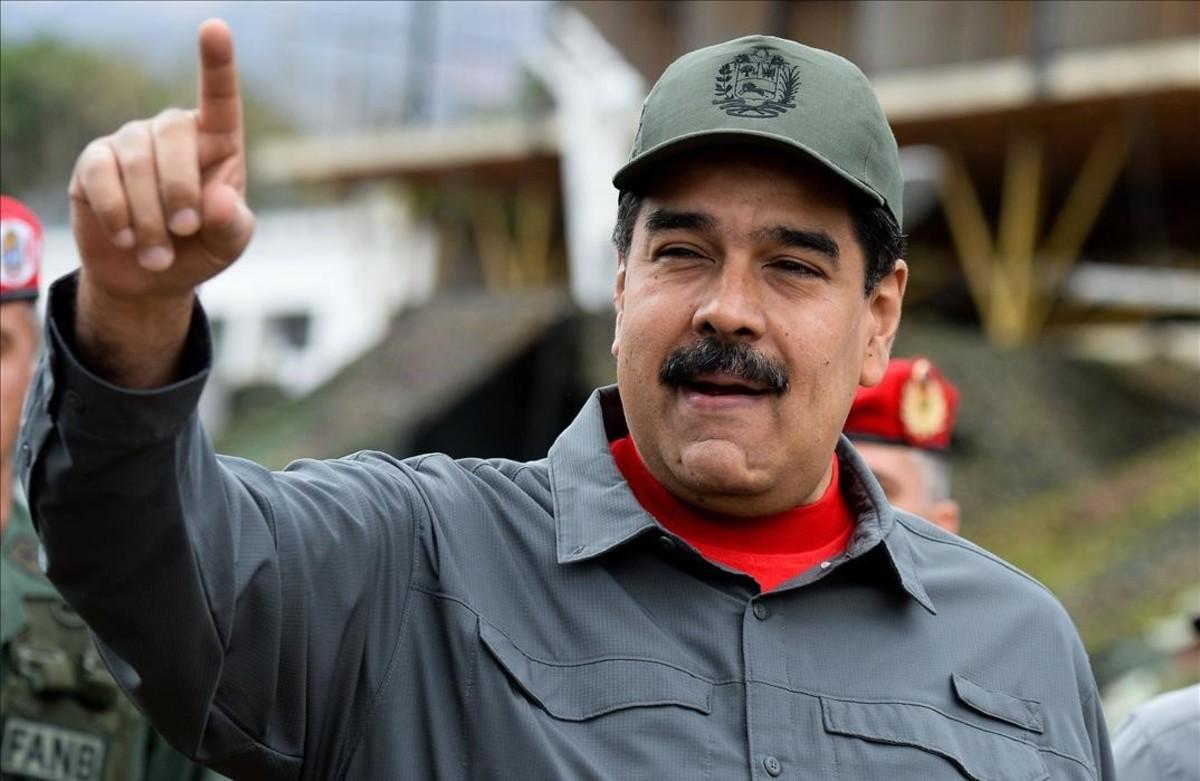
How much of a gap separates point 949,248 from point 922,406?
17.0 m

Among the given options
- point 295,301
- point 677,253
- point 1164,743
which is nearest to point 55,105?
point 295,301

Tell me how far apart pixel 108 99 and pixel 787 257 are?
4316cm

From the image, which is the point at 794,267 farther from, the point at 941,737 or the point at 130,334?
the point at 130,334

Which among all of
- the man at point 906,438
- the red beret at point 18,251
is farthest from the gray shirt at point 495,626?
the red beret at point 18,251

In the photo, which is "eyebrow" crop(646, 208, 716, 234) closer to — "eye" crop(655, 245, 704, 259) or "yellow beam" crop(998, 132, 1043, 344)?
"eye" crop(655, 245, 704, 259)

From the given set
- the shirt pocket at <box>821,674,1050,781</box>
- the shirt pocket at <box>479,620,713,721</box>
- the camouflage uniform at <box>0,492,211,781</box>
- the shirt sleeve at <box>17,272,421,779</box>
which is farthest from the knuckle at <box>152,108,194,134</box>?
the camouflage uniform at <box>0,492,211,781</box>

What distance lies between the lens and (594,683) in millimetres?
2664

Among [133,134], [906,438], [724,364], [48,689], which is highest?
[133,134]

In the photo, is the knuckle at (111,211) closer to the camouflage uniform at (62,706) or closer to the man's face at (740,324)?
the man's face at (740,324)

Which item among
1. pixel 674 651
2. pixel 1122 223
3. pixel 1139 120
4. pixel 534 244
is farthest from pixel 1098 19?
pixel 674 651

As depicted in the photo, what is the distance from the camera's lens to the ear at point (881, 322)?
326 centimetres

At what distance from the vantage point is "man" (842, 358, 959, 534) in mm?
5078

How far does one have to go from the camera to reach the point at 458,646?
263 centimetres

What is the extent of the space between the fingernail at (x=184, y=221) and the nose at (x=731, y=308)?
3.55 feet
